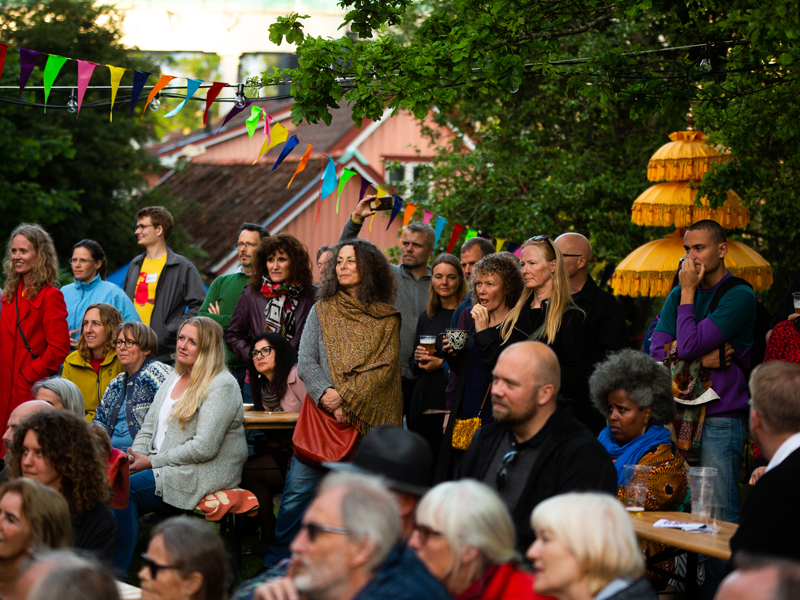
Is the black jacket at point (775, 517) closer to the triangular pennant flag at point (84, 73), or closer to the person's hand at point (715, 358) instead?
the person's hand at point (715, 358)

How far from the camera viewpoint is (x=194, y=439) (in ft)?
18.2

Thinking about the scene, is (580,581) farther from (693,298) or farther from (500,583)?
(693,298)

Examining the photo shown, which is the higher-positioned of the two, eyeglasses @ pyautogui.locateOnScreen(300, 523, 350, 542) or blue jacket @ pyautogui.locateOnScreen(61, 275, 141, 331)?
blue jacket @ pyautogui.locateOnScreen(61, 275, 141, 331)

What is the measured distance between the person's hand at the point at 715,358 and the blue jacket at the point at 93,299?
14.5ft

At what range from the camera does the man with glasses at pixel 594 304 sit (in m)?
5.32

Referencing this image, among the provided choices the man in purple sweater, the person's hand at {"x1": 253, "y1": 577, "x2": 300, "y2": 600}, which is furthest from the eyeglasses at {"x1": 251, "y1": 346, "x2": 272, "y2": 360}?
the person's hand at {"x1": 253, "y1": 577, "x2": 300, "y2": 600}

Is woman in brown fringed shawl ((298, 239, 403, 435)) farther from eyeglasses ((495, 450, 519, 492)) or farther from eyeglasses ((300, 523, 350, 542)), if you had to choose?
eyeglasses ((300, 523, 350, 542))

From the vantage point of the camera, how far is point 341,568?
8.46 feet

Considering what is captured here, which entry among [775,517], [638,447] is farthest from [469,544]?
[638,447]

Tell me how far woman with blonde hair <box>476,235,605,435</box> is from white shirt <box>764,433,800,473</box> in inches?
65.1

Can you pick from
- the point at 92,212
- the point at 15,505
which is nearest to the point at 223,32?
the point at 92,212

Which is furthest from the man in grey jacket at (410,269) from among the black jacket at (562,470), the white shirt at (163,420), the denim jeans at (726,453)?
the black jacket at (562,470)

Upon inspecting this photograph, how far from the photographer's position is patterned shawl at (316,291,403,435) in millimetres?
5547

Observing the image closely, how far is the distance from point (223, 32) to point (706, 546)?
26962 millimetres
